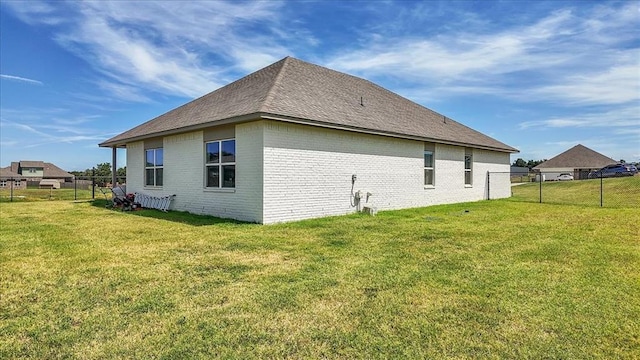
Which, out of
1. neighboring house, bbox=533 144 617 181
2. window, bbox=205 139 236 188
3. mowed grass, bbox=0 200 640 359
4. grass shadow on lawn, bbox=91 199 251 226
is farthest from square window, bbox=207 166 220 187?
neighboring house, bbox=533 144 617 181

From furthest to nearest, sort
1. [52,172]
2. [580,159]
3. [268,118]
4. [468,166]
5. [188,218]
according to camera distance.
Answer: [52,172] < [580,159] < [468,166] < [188,218] < [268,118]

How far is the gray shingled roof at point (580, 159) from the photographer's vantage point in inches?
2004

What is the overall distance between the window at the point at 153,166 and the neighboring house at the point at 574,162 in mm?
53243

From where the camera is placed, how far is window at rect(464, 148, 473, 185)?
1767 cm

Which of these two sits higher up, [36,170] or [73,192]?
[36,170]

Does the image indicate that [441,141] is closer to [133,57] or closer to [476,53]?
[476,53]

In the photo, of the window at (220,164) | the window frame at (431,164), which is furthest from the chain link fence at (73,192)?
the window frame at (431,164)

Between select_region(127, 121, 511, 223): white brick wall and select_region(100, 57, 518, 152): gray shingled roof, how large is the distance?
413mm

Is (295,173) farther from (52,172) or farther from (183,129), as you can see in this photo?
(52,172)

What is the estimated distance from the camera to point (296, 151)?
33.3 ft

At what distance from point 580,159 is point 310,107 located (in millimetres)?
55993

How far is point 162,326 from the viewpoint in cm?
318

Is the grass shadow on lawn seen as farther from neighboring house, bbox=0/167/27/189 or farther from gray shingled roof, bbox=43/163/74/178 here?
gray shingled roof, bbox=43/163/74/178

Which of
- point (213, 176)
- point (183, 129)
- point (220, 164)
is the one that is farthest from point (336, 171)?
point (183, 129)
